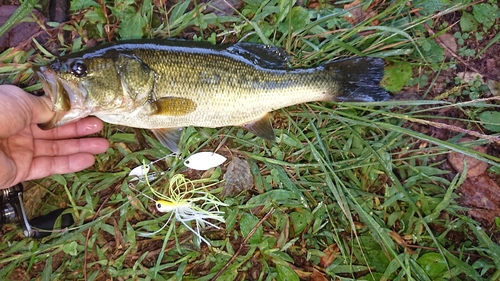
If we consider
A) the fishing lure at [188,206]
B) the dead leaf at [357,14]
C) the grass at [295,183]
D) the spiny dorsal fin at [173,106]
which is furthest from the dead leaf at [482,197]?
the spiny dorsal fin at [173,106]

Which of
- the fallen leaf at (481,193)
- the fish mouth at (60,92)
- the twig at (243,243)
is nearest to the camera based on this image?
the fish mouth at (60,92)

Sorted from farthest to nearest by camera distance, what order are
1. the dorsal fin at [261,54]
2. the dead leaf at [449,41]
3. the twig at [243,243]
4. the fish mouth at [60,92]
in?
the dead leaf at [449,41] → the twig at [243,243] → the dorsal fin at [261,54] → the fish mouth at [60,92]

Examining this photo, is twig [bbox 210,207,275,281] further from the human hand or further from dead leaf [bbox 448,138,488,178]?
dead leaf [bbox 448,138,488,178]

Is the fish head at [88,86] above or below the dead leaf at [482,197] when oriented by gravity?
above

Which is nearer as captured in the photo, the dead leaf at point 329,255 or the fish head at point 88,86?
the fish head at point 88,86

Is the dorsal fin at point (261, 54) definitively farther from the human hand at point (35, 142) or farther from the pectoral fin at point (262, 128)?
the human hand at point (35, 142)

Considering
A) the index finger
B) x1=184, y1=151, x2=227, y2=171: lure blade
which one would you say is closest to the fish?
x1=184, y1=151, x2=227, y2=171: lure blade
